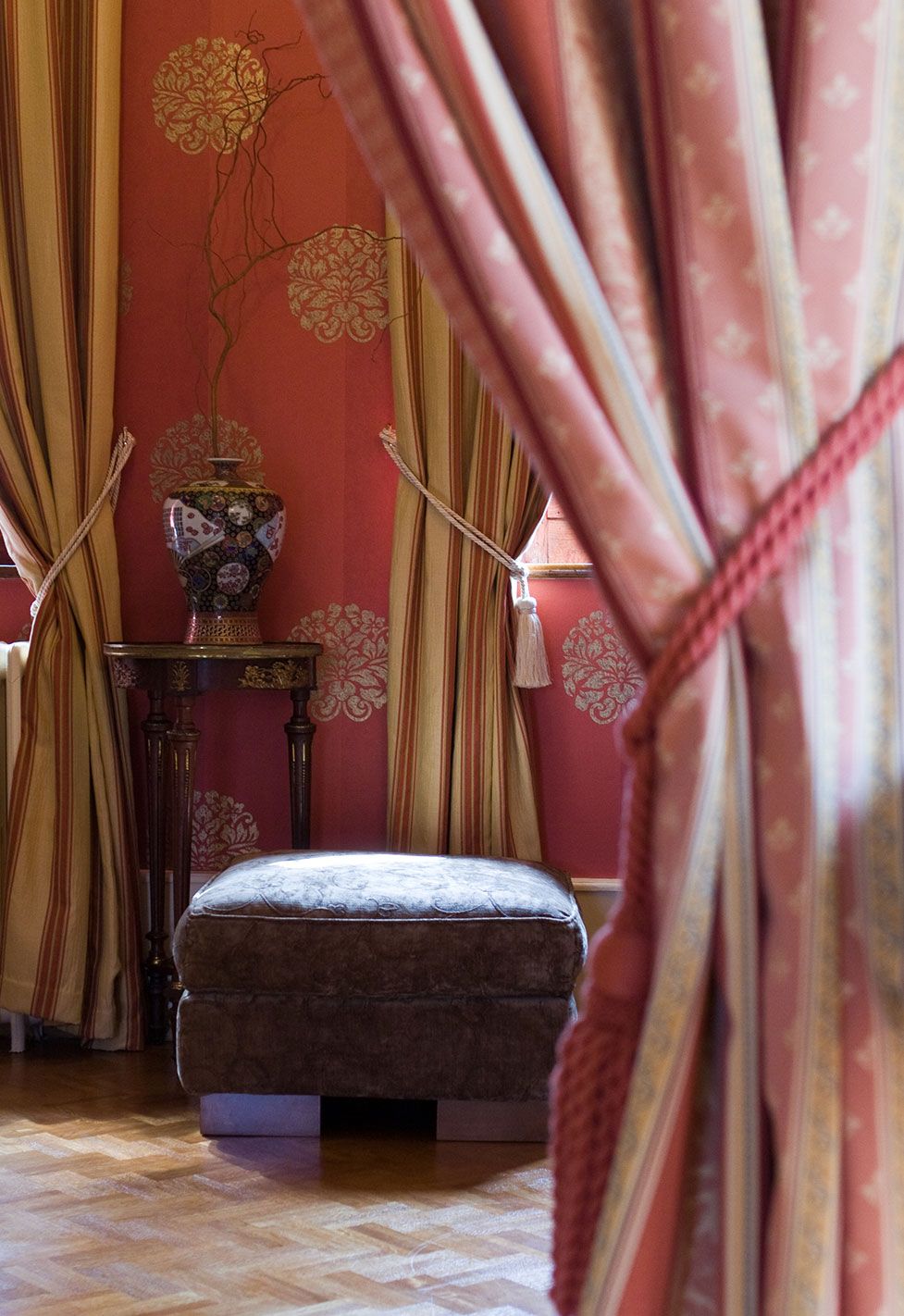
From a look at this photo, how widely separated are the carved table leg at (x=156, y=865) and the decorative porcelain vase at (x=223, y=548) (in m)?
0.21

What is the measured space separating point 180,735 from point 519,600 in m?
0.81

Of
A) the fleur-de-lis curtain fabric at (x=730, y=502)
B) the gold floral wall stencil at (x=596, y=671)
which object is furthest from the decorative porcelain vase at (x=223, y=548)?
the fleur-de-lis curtain fabric at (x=730, y=502)

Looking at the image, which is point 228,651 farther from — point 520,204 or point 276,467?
point 520,204

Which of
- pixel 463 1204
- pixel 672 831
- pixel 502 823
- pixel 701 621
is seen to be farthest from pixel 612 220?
pixel 502 823

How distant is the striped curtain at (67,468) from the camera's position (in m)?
3.26

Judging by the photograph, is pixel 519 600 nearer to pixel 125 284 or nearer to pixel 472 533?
pixel 472 533

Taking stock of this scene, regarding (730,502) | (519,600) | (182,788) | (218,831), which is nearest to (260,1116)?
(182,788)

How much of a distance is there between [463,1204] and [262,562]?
143cm

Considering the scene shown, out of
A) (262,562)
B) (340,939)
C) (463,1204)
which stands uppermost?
(262,562)

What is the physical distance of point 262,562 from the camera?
3186 millimetres

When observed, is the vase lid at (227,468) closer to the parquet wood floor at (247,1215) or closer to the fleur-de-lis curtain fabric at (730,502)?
the parquet wood floor at (247,1215)

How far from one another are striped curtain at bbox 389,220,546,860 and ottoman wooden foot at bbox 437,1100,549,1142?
0.71 meters

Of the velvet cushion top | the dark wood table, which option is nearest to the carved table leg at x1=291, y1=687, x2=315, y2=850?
the dark wood table

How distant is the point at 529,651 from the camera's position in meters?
3.23
